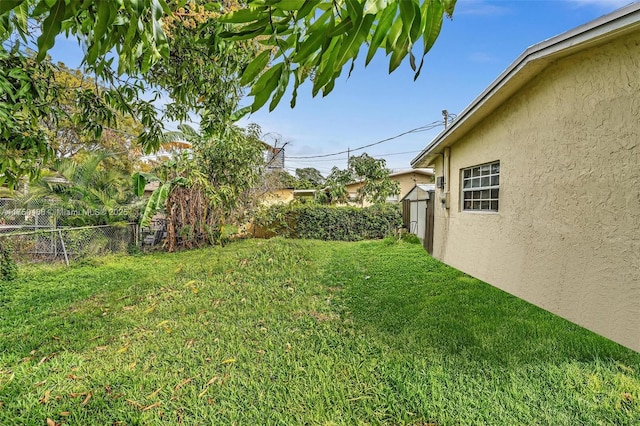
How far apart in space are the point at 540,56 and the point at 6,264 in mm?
10728

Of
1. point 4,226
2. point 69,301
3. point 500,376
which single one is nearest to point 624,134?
point 500,376

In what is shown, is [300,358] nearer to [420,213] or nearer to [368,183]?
[420,213]

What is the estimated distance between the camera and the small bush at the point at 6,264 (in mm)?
6977

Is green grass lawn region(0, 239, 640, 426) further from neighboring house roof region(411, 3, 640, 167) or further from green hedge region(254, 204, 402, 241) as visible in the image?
green hedge region(254, 204, 402, 241)

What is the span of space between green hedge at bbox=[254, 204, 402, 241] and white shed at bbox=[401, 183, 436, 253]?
1.67m

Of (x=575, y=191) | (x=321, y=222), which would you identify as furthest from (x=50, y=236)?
(x=575, y=191)

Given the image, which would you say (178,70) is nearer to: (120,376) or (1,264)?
(120,376)

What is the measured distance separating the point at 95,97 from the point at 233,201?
8.39m

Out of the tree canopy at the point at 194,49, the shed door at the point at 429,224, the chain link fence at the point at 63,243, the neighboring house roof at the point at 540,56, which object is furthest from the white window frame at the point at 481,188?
the chain link fence at the point at 63,243

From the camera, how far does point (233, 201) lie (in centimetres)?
1184

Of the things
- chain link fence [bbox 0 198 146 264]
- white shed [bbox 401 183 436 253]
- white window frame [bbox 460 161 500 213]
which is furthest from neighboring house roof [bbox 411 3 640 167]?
chain link fence [bbox 0 198 146 264]

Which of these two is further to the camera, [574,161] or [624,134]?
[574,161]

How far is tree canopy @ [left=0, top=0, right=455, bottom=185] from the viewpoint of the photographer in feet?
2.80

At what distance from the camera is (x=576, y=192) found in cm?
401
